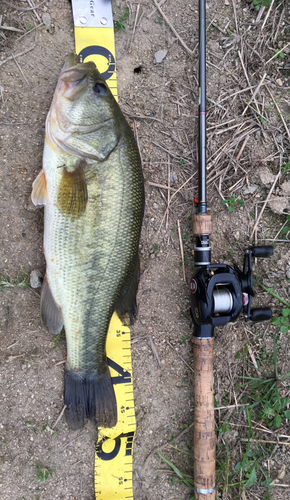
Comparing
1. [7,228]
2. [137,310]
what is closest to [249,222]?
[137,310]

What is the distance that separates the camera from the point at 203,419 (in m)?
2.38

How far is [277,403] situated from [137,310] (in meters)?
1.47

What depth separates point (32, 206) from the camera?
2311 mm

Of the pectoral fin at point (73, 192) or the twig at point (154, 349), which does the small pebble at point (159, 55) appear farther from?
the twig at point (154, 349)

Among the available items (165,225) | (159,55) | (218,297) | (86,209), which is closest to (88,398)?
(218,297)

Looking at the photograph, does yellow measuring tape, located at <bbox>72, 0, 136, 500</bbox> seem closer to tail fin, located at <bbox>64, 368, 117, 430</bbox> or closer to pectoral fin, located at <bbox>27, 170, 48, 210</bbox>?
tail fin, located at <bbox>64, 368, 117, 430</bbox>

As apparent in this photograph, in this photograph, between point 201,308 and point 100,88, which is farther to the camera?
point 201,308

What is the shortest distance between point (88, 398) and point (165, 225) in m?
1.47

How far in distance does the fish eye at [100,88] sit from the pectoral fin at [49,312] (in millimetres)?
1335

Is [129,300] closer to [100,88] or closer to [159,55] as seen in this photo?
[100,88]

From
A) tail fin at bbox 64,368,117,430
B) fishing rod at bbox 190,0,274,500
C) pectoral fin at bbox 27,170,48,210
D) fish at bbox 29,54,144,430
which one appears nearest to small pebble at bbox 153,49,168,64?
fishing rod at bbox 190,0,274,500

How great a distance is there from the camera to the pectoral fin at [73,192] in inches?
77.4

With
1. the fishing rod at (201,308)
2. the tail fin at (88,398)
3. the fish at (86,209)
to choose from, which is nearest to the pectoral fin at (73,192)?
the fish at (86,209)

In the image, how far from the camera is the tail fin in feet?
7.28
